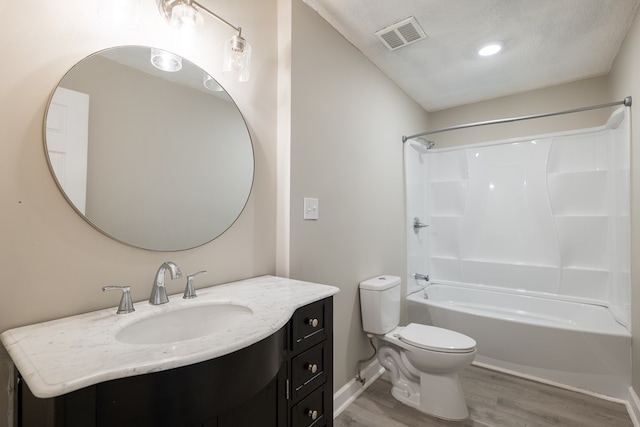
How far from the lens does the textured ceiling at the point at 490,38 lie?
174 centimetres

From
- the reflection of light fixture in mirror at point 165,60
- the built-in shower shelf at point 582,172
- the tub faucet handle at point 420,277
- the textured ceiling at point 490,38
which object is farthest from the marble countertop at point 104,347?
the built-in shower shelf at point 582,172

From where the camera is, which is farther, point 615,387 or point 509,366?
point 509,366

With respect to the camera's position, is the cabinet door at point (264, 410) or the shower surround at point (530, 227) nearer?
the cabinet door at point (264, 410)

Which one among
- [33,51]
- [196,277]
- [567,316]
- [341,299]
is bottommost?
[567,316]

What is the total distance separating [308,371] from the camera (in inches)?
46.7

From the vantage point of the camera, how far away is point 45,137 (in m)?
0.92

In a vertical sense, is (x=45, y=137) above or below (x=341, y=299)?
above

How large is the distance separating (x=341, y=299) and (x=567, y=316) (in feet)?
7.05

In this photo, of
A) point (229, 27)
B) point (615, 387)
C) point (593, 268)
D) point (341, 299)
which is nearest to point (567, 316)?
point (593, 268)

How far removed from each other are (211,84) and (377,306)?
167 centimetres

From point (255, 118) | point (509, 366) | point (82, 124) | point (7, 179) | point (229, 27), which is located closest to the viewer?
point (7, 179)

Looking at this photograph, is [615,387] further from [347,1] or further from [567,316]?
[347,1]

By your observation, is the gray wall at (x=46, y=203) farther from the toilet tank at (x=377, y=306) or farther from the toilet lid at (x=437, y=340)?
the toilet lid at (x=437, y=340)

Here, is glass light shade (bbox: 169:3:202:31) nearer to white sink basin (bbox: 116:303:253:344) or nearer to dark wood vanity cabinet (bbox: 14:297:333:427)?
white sink basin (bbox: 116:303:253:344)
